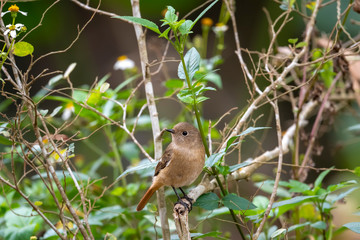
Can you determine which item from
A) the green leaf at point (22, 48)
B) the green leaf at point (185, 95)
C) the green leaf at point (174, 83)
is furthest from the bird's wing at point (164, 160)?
the green leaf at point (22, 48)

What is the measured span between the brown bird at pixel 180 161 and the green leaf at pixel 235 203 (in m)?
0.28

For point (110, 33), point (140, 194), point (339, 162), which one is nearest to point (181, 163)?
point (140, 194)

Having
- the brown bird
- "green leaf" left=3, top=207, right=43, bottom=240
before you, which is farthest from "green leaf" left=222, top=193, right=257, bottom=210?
"green leaf" left=3, top=207, right=43, bottom=240

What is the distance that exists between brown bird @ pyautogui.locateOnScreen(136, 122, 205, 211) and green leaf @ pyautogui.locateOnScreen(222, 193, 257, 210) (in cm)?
28

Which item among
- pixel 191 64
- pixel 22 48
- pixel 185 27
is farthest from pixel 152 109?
pixel 22 48

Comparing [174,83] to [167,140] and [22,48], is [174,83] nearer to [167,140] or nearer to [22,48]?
[167,140]

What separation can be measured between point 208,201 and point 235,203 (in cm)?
A: 11

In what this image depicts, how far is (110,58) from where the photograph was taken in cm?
510

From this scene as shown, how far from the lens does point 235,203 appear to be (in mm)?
1773

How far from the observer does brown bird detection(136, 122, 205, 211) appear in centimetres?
208

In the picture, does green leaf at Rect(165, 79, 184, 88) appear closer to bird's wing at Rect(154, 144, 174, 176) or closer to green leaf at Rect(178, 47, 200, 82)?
bird's wing at Rect(154, 144, 174, 176)

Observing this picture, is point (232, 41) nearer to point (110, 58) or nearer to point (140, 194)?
point (110, 58)

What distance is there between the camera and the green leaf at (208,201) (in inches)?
70.6

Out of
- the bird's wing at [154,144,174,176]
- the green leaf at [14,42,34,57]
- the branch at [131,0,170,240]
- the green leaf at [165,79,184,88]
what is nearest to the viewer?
the green leaf at [14,42,34,57]
